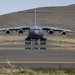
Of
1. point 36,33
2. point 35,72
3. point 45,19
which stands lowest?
point 45,19

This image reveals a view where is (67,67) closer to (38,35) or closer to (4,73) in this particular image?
(4,73)

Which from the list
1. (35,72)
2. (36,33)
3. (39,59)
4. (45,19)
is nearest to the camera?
(35,72)

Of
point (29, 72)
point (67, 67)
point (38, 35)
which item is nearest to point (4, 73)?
point (29, 72)

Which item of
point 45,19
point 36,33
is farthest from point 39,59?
point 45,19

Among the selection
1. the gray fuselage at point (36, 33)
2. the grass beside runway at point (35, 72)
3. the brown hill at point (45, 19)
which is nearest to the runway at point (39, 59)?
the grass beside runway at point (35, 72)

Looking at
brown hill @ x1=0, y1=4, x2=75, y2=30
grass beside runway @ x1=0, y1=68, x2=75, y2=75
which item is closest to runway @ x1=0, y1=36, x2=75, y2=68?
grass beside runway @ x1=0, y1=68, x2=75, y2=75

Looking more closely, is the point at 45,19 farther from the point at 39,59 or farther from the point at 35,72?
the point at 35,72

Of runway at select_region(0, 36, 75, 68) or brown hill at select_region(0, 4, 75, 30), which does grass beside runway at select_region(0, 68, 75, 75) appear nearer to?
runway at select_region(0, 36, 75, 68)

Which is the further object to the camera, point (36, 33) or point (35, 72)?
point (36, 33)

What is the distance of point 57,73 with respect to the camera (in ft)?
47.6

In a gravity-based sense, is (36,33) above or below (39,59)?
below

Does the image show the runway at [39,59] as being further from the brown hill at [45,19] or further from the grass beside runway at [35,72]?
the brown hill at [45,19]

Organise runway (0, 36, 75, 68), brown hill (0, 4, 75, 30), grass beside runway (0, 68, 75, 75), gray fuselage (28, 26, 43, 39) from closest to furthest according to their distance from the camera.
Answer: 1. grass beside runway (0, 68, 75, 75)
2. runway (0, 36, 75, 68)
3. gray fuselage (28, 26, 43, 39)
4. brown hill (0, 4, 75, 30)

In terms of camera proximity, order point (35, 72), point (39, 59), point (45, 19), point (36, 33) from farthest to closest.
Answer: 1. point (45, 19)
2. point (36, 33)
3. point (39, 59)
4. point (35, 72)
